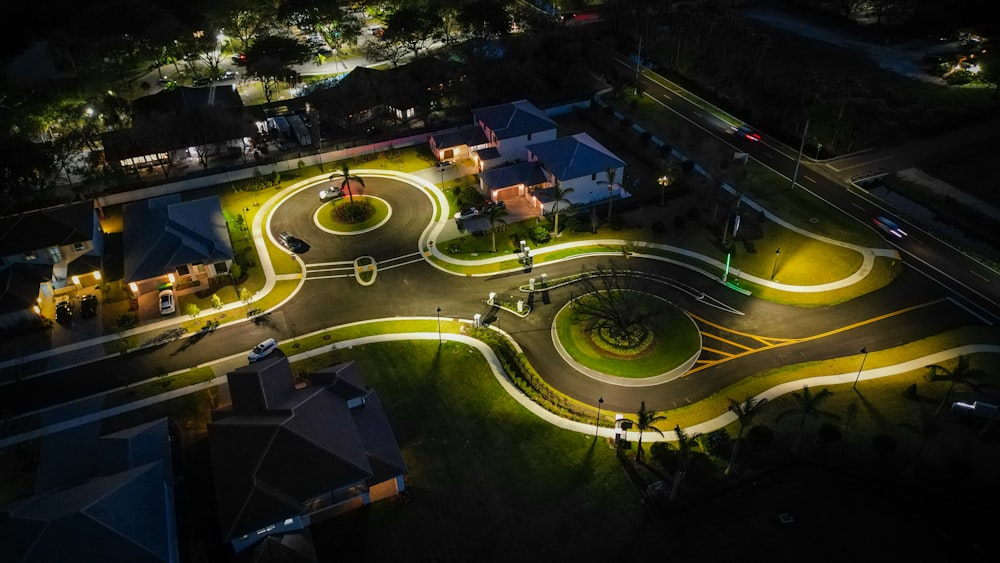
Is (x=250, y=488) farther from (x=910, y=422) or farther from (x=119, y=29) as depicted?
(x=119, y=29)

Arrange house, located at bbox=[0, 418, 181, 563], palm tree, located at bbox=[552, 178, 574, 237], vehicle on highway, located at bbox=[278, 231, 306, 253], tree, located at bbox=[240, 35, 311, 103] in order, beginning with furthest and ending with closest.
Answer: tree, located at bbox=[240, 35, 311, 103] < vehicle on highway, located at bbox=[278, 231, 306, 253] < palm tree, located at bbox=[552, 178, 574, 237] < house, located at bbox=[0, 418, 181, 563]

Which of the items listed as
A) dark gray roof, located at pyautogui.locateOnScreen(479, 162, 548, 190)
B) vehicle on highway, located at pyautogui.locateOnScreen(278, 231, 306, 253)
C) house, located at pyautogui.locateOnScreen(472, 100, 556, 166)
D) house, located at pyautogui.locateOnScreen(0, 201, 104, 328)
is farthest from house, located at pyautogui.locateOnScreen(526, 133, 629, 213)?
house, located at pyautogui.locateOnScreen(0, 201, 104, 328)

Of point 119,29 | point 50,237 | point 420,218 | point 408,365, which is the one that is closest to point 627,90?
point 420,218

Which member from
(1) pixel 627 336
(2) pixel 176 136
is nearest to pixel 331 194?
(2) pixel 176 136

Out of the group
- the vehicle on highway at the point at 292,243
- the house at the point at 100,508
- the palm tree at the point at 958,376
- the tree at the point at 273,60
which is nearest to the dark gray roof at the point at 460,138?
the vehicle on highway at the point at 292,243

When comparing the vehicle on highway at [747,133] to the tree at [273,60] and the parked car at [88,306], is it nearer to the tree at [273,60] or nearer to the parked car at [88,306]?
the tree at [273,60]

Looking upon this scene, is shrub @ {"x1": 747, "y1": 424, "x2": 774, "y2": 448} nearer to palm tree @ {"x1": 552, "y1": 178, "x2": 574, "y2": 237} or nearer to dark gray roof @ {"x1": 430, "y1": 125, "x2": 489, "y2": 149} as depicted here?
palm tree @ {"x1": 552, "y1": 178, "x2": 574, "y2": 237}

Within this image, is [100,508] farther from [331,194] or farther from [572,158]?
[572,158]
